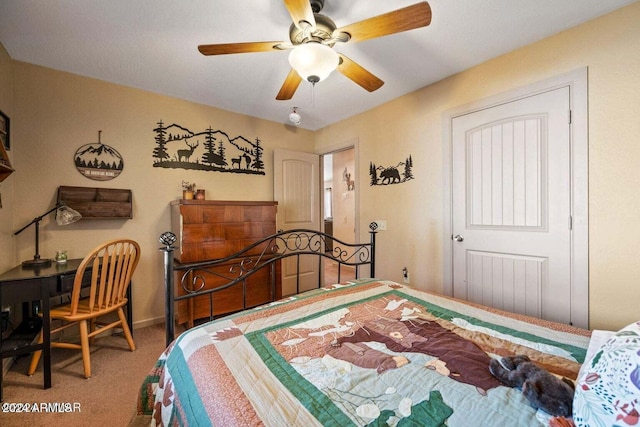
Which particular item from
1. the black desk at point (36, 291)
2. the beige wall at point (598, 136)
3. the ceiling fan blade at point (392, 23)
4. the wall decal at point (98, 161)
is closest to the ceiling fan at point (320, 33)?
the ceiling fan blade at point (392, 23)

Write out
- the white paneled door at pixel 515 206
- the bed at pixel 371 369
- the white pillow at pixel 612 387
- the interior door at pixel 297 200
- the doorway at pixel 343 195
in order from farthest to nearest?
1. the doorway at pixel 343 195
2. the interior door at pixel 297 200
3. the white paneled door at pixel 515 206
4. the bed at pixel 371 369
5. the white pillow at pixel 612 387

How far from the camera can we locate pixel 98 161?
2486 mm

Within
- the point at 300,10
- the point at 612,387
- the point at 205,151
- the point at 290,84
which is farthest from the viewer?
the point at 205,151

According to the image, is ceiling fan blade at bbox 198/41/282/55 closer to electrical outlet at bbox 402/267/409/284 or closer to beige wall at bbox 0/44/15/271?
beige wall at bbox 0/44/15/271

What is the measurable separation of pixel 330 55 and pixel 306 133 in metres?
2.61

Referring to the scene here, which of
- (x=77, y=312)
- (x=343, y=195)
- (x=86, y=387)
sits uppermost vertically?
(x=343, y=195)

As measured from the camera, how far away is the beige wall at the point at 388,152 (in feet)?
5.37

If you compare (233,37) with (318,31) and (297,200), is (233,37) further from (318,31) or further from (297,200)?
(297,200)

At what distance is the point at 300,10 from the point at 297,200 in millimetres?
2599

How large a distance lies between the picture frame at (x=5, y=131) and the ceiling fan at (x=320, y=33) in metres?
1.80

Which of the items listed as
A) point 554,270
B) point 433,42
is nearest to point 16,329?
point 433,42

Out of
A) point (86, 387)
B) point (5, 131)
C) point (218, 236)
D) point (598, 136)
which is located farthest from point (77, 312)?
point (598, 136)

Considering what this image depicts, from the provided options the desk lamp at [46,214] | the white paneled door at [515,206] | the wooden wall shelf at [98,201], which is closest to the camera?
the white paneled door at [515,206]

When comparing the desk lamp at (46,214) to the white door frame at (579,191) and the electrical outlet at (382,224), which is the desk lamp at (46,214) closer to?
the electrical outlet at (382,224)
